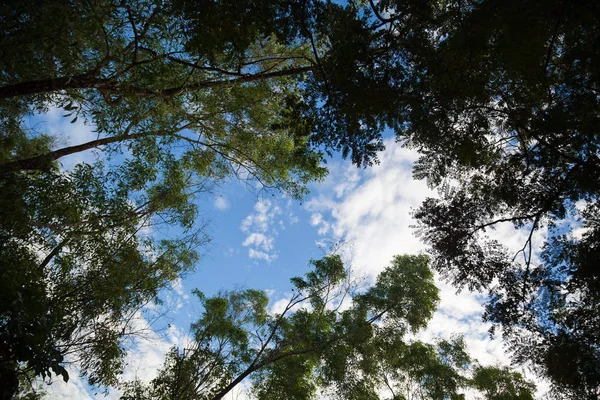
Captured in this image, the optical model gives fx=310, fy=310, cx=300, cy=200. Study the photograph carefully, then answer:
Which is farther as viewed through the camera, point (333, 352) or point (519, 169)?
point (333, 352)

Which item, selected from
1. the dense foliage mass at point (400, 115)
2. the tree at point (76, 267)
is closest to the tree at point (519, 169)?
the dense foliage mass at point (400, 115)

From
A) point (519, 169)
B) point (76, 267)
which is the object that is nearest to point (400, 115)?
point (519, 169)

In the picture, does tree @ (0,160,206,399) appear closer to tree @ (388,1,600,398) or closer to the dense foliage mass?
the dense foliage mass

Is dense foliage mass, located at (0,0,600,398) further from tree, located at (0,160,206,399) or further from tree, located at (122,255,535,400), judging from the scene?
tree, located at (122,255,535,400)

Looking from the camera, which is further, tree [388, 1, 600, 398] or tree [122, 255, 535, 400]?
tree [122, 255, 535, 400]

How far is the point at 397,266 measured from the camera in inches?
454

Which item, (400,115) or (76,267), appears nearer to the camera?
(400,115)

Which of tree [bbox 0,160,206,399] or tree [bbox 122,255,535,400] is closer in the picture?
tree [bbox 0,160,206,399]

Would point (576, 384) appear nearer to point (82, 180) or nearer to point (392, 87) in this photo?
point (392, 87)

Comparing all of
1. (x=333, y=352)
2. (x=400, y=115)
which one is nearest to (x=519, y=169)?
(x=400, y=115)

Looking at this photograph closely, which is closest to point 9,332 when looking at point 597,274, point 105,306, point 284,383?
point 105,306

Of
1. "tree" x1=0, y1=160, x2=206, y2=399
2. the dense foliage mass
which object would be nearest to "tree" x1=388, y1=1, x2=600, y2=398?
the dense foliage mass

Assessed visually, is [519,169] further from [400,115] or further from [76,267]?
[76,267]

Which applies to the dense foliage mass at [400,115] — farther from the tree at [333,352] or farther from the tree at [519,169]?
the tree at [333,352]
